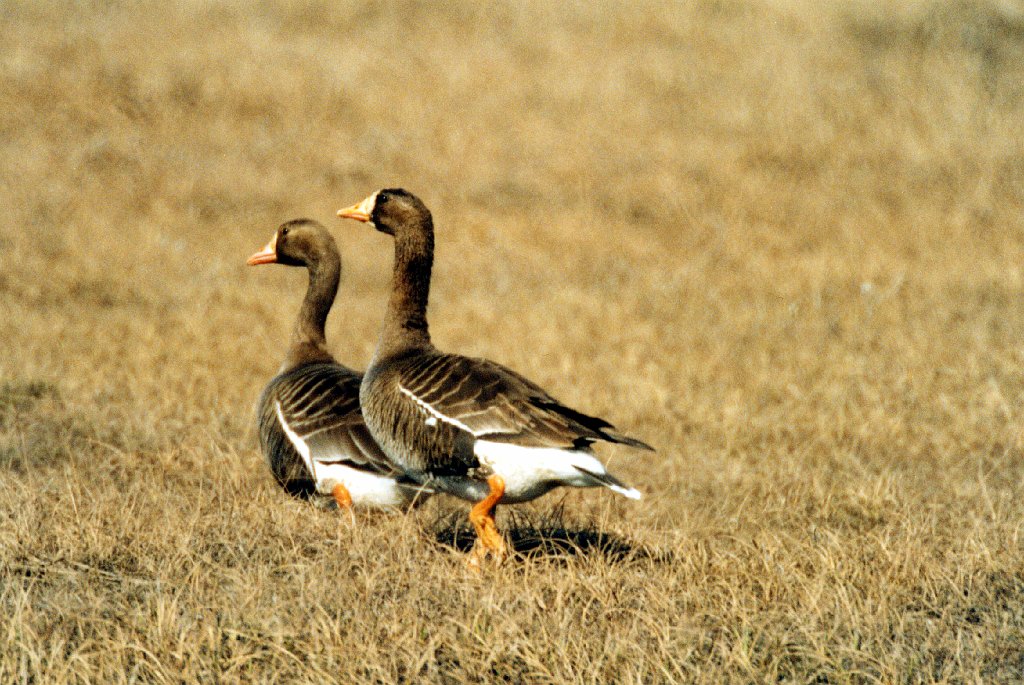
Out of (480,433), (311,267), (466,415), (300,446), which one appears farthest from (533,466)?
(311,267)

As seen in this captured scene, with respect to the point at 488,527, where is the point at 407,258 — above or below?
above

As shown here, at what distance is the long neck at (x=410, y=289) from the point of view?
6121 millimetres

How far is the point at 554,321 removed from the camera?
1186 cm

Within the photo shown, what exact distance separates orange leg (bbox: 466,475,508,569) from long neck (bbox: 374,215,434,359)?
3.58ft

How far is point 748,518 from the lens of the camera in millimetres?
6523

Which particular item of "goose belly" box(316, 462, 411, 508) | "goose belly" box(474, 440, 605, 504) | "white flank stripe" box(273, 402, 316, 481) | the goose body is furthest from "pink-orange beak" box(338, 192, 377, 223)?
"goose belly" box(474, 440, 605, 504)

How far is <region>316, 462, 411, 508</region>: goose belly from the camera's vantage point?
612cm

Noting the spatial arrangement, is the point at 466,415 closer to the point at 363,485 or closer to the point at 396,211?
the point at 363,485

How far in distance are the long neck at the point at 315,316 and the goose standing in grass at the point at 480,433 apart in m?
1.52

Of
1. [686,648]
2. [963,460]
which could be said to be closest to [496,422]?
[686,648]

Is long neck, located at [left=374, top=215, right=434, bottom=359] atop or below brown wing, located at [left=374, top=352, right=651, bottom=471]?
atop

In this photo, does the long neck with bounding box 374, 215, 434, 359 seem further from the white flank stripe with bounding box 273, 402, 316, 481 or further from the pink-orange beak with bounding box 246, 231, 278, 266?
the pink-orange beak with bounding box 246, 231, 278, 266

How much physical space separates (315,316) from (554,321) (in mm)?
4658

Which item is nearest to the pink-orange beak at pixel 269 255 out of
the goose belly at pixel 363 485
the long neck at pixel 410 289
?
the long neck at pixel 410 289
